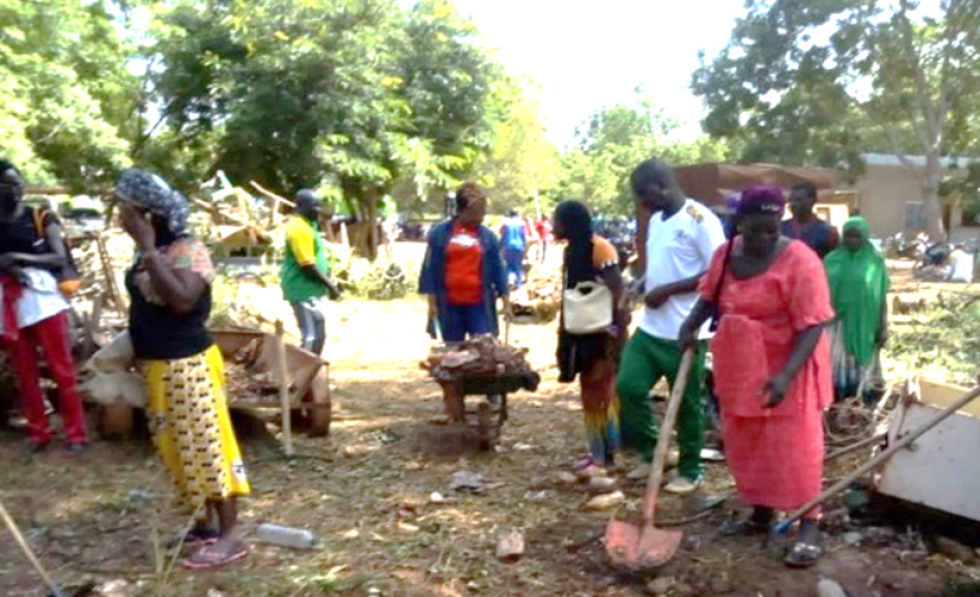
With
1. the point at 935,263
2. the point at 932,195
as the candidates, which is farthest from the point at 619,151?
the point at 935,263

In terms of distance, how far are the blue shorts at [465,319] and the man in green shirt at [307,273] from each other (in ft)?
3.43

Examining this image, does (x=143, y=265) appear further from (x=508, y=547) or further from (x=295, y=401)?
(x=295, y=401)

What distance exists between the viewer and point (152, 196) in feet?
12.7

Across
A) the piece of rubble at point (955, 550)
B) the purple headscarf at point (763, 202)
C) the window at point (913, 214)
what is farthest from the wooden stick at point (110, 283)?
the window at point (913, 214)

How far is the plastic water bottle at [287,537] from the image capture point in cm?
451

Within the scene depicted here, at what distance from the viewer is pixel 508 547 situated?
441 centimetres

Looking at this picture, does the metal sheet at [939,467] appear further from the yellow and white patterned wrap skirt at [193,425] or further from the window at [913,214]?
the window at [913,214]

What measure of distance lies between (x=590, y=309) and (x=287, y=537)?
1.95 meters

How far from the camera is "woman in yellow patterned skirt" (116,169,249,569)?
385cm

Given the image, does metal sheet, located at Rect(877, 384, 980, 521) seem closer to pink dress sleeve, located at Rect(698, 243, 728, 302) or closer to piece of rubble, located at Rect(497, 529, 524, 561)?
pink dress sleeve, located at Rect(698, 243, 728, 302)

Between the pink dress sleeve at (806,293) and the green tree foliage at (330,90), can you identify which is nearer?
A: the pink dress sleeve at (806,293)

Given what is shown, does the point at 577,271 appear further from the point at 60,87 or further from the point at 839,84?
the point at 839,84

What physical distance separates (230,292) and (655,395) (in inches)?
282

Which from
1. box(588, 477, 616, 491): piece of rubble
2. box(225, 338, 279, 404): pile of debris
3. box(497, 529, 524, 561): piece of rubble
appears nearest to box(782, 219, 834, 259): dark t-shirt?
box(588, 477, 616, 491): piece of rubble
